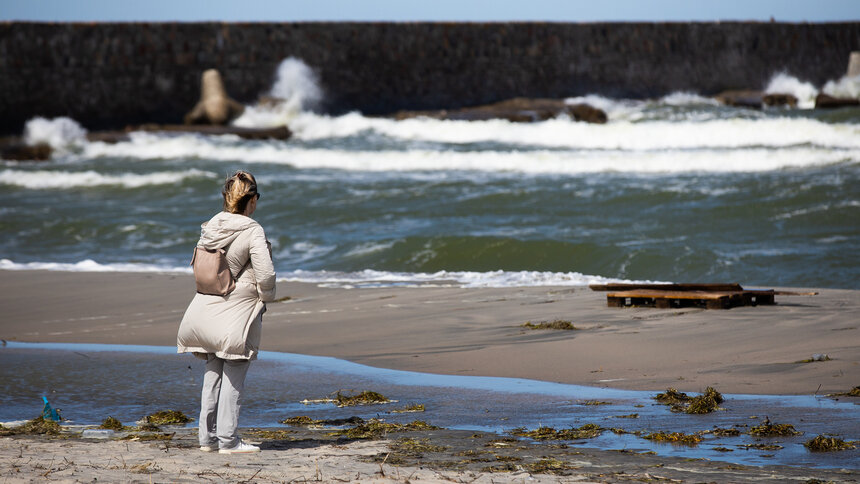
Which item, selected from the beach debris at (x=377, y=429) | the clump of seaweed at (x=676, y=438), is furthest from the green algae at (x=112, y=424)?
the clump of seaweed at (x=676, y=438)

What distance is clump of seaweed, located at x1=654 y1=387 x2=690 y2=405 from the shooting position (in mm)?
5609

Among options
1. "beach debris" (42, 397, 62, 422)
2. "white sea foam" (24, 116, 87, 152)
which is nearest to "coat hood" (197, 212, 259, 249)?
"beach debris" (42, 397, 62, 422)

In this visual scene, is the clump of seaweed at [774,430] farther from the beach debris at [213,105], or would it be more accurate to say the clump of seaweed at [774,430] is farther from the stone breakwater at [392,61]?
the stone breakwater at [392,61]

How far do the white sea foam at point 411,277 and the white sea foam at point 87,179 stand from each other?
388 inches

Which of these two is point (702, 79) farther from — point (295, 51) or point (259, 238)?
point (259, 238)

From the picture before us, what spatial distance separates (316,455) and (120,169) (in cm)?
2316

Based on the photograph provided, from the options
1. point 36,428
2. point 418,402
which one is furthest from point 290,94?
point 36,428

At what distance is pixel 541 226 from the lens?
15.2 metres

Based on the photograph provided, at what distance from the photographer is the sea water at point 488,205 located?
12773 millimetres

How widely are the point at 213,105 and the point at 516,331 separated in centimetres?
3137

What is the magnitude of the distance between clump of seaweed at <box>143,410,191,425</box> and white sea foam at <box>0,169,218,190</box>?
17.8 m

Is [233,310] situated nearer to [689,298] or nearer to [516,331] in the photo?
[516,331]

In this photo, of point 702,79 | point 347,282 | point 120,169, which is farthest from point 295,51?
point 347,282

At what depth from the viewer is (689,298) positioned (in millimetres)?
8312
